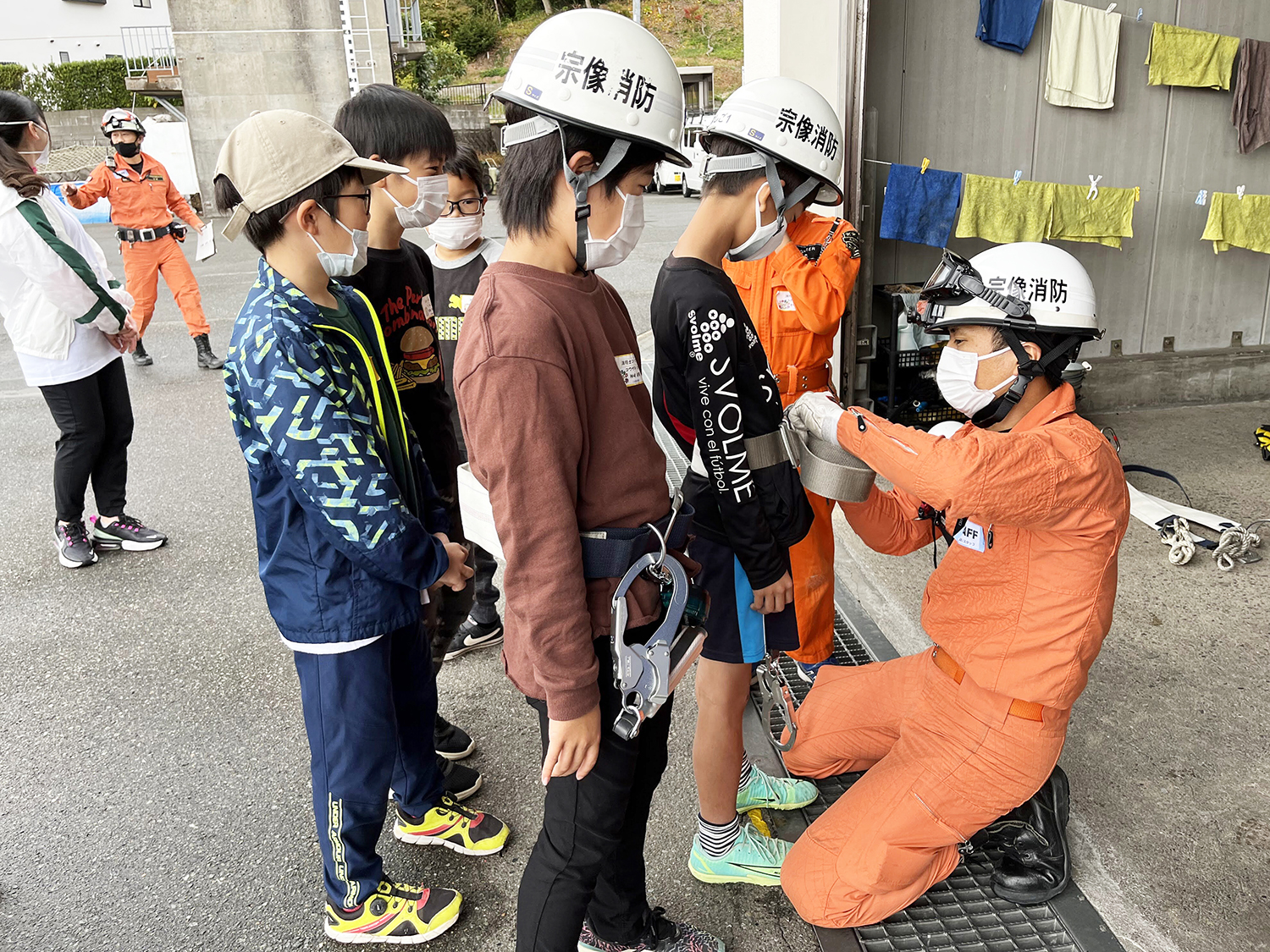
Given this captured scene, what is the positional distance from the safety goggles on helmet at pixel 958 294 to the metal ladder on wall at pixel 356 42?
2225 centimetres

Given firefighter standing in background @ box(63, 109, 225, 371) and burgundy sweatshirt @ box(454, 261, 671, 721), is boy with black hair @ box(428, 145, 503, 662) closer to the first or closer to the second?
burgundy sweatshirt @ box(454, 261, 671, 721)

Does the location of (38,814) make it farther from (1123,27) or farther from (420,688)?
(1123,27)

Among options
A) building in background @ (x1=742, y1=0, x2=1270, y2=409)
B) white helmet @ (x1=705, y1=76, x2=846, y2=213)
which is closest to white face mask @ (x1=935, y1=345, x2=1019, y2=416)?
white helmet @ (x1=705, y1=76, x2=846, y2=213)

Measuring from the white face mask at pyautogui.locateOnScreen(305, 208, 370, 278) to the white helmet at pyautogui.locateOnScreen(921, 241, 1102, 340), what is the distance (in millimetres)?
1442

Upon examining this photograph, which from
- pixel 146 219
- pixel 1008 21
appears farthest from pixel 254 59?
pixel 1008 21

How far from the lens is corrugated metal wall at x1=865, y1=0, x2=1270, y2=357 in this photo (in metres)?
5.30

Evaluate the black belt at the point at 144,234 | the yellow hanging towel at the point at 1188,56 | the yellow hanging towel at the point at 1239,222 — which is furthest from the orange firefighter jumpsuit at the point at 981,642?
the black belt at the point at 144,234

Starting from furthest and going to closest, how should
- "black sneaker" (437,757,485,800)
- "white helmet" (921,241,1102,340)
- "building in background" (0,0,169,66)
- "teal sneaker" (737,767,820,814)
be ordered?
"building in background" (0,0,169,66), "black sneaker" (437,757,485,800), "teal sneaker" (737,767,820,814), "white helmet" (921,241,1102,340)

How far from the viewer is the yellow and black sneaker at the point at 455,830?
257 centimetres

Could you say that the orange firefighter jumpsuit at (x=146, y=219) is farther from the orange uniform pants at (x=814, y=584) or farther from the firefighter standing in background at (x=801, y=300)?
the orange uniform pants at (x=814, y=584)

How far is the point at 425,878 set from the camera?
250cm

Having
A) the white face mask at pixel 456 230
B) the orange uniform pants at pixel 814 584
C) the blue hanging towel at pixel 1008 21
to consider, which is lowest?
the orange uniform pants at pixel 814 584

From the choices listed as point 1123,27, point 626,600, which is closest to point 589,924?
point 626,600

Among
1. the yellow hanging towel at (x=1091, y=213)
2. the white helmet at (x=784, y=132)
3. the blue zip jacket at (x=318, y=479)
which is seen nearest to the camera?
the blue zip jacket at (x=318, y=479)
